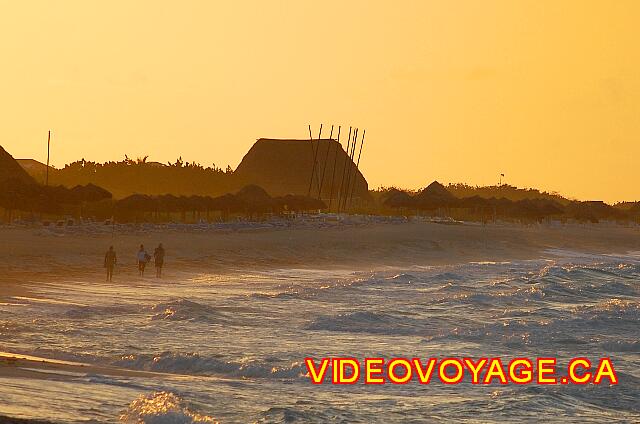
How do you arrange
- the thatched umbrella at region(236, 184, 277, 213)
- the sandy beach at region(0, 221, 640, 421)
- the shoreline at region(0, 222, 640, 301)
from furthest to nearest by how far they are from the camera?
the thatched umbrella at region(236, 184, 277, 213), the shoreline at region(0, 222, 640, 301), the sandy beach at region(0, 221, 640, 421)

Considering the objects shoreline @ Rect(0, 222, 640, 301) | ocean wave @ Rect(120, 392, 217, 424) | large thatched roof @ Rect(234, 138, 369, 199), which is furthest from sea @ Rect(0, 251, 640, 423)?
large thatched roof @ Rect(234, 138, 369, 199)

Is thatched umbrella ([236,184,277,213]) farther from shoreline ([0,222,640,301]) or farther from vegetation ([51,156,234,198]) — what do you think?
vegetation ([51,156,234,198])

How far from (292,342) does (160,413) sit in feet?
25.3

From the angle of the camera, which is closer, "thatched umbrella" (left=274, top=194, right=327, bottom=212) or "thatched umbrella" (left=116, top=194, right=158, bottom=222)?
"thatched umbrella" (left=116, top=194, right=158, bottom=222)

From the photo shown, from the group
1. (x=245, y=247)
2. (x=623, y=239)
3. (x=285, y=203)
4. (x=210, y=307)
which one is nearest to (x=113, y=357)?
(x=210, y=307)

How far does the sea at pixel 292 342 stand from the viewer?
12969mm

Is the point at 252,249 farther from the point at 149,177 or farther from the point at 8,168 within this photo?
the point at 149,177

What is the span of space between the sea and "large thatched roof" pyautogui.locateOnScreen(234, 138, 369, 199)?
71.6 metres

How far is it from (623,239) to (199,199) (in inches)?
1392

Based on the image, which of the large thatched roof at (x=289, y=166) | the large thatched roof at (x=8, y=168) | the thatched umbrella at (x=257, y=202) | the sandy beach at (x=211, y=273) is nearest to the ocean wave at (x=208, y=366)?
the sandy beach at (x=211, y=273)

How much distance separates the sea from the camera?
42.5 feet

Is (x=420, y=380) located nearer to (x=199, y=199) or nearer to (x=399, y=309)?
(x=399, y=309)

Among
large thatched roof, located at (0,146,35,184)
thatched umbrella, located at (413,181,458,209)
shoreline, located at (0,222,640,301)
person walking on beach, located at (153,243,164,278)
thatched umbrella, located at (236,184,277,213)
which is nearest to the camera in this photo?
person walking on beach, located at (153,243,164,278)

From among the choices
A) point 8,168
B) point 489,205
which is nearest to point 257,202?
point 8,168
